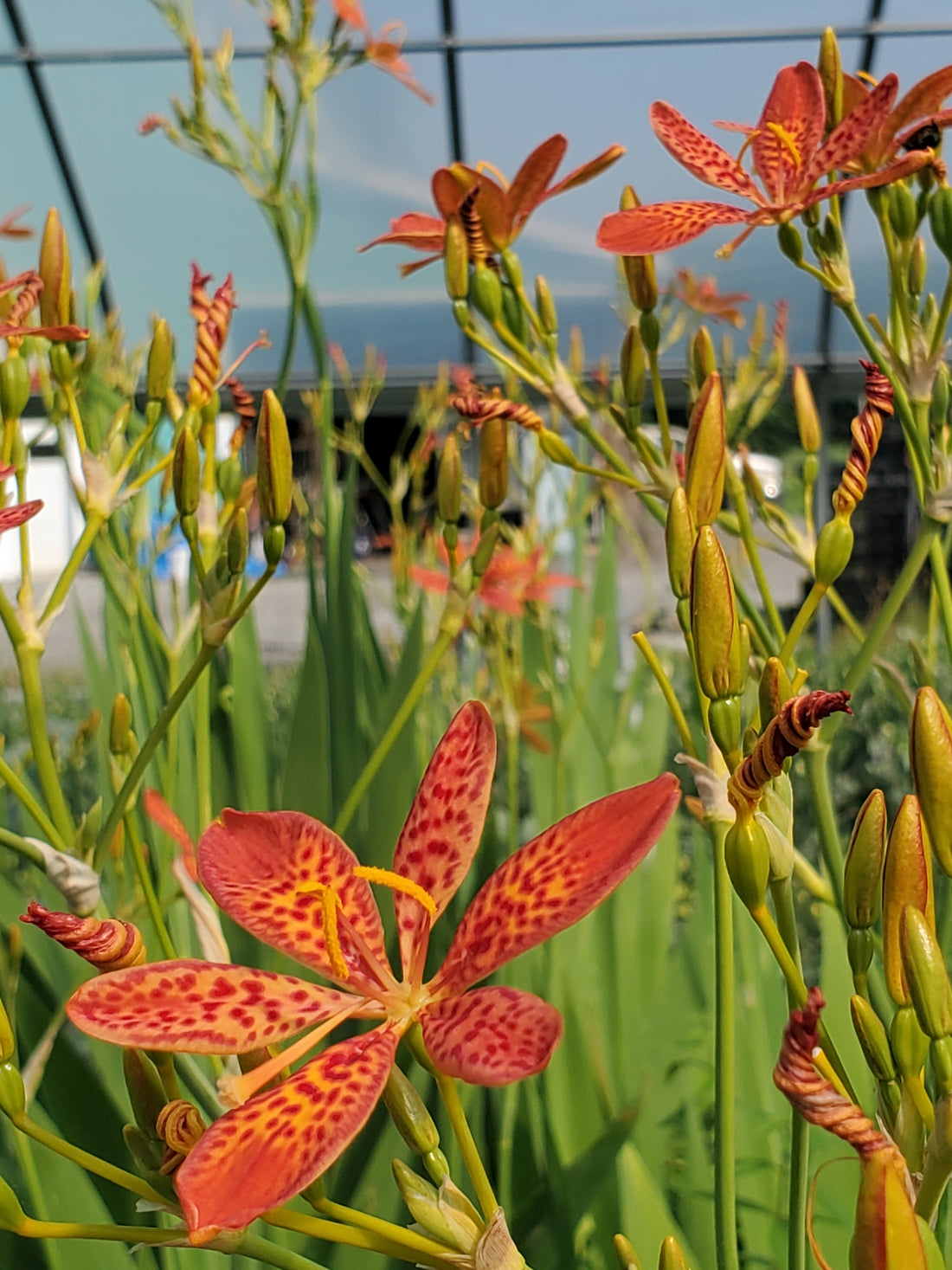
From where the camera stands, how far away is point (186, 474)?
0.38 meters

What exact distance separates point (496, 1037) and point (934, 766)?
4.2 inches

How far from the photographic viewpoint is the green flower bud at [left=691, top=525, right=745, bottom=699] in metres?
0.24

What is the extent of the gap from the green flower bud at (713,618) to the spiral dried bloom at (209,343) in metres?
0.26

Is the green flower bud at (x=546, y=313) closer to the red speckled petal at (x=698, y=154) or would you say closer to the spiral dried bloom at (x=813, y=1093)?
the red speckled petal at (x=698, y=154)

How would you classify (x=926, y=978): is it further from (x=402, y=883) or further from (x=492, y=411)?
(x=492, y=411)

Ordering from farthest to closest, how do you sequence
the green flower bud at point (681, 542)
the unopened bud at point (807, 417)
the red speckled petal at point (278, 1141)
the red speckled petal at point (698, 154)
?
the unopened bud at point (807, 417) → the red speckled petal at point (698, 154) → the green flower bud at point (681, 542) → the red speckled petal at point (278, 1141)

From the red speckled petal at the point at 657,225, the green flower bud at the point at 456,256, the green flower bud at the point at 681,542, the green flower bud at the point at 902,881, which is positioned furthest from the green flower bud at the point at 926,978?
the green flower bud at the point at 456,256

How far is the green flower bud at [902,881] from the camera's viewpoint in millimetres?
216

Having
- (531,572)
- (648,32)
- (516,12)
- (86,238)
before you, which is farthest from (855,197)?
(531,572)

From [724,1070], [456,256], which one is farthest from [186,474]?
[724,1070]

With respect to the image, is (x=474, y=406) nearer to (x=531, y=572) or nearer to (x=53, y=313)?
(x=53, y=313)

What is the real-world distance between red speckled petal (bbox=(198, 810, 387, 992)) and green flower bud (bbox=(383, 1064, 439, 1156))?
0.09 ft

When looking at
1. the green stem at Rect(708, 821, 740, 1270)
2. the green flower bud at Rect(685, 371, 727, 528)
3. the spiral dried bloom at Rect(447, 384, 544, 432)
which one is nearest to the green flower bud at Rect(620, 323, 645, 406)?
the spiral dried bloom at Rect(447, 384, 544, 432)

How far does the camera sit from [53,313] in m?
0.46
